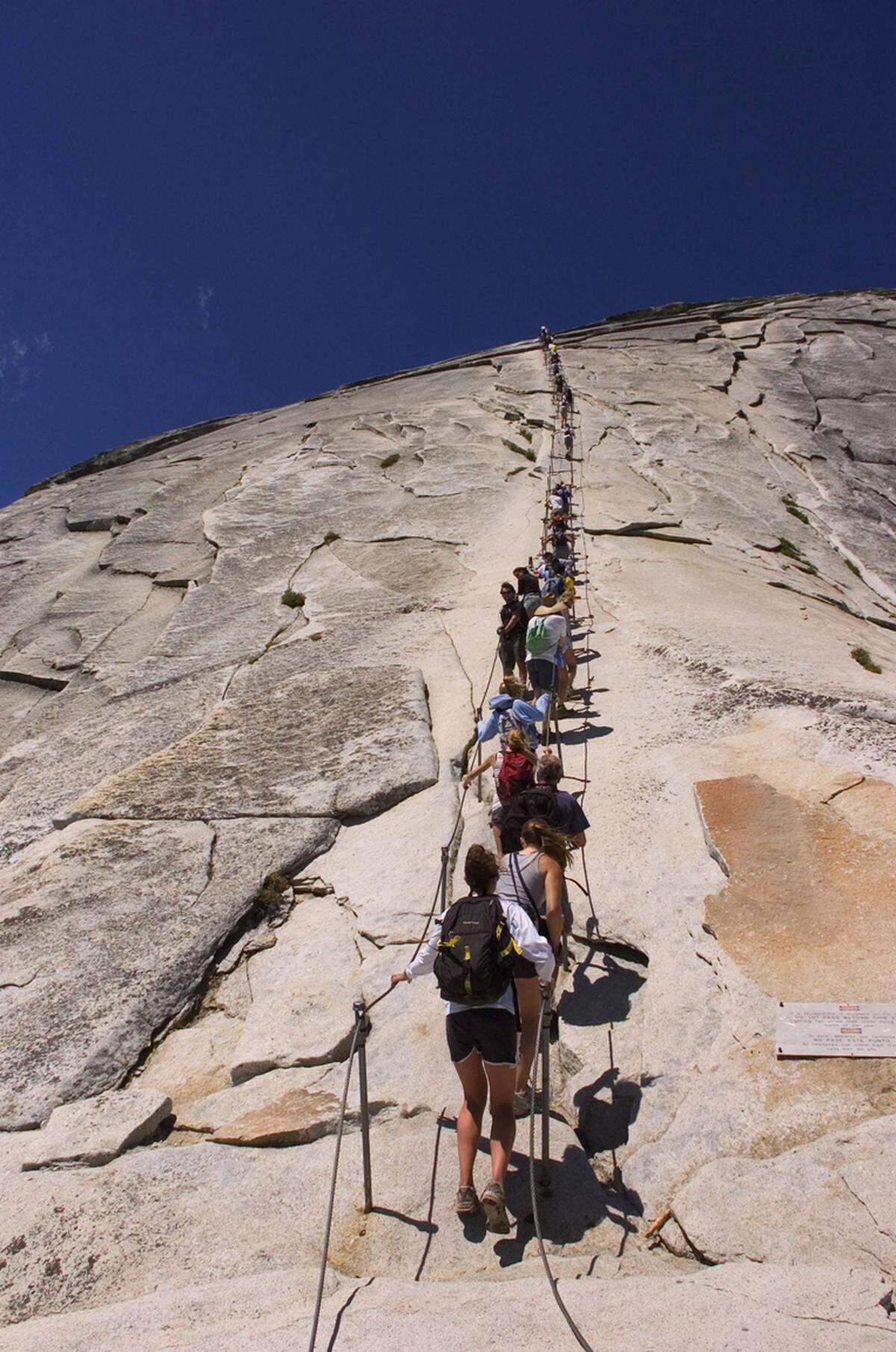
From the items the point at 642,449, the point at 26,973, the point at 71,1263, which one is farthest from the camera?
the point at 642,449

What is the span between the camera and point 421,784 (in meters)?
10.1

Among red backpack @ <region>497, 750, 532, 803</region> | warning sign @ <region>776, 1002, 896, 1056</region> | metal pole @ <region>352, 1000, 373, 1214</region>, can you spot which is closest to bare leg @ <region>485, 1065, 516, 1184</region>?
metal pole @ <region>352, 1000, 373, 1214</region>

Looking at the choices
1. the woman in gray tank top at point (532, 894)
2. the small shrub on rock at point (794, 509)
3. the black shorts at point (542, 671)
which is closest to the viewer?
the woman in gray tank top at point (532, 894)

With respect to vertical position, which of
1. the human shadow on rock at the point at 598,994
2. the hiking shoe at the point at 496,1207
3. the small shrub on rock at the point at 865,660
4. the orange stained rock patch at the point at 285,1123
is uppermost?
the small shrub on rock at the point at 865,660

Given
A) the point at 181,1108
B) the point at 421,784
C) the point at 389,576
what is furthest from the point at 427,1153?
the point at 389,576

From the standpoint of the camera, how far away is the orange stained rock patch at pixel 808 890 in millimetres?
5945

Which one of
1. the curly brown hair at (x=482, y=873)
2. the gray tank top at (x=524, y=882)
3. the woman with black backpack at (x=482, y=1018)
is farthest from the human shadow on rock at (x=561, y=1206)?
the curly brown hair at (x=482, y=873)

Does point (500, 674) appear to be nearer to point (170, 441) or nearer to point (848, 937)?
point (848, 937)

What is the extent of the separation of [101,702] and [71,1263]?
10.5 m

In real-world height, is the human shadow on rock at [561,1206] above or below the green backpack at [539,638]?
below

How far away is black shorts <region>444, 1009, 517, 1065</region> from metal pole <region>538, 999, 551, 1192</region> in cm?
22

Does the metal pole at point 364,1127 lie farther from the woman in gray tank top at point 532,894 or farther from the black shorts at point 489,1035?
the woman in gray tank top at point 532,894

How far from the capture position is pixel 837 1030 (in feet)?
17.9

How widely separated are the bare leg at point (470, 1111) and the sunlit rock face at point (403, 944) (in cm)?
42
